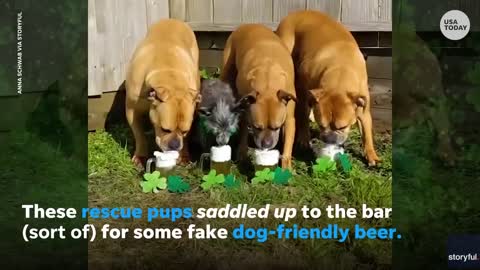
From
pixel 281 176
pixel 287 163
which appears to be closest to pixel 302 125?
pixel 287 163

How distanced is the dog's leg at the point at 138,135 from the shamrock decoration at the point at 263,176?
0.82 meters

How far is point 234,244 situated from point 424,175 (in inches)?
41.6

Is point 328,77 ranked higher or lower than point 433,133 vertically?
higher

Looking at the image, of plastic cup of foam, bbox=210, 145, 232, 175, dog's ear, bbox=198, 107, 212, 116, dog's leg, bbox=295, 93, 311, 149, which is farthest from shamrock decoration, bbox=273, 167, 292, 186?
dog's leg, bbox=295, 93, 311, 149

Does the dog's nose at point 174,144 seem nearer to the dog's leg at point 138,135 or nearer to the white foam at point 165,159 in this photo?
the white foam at point 165,159

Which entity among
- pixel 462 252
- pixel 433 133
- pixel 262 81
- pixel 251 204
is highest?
pixel 262 81

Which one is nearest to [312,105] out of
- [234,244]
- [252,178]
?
[252,178]

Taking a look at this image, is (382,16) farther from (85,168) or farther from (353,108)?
(85,168)

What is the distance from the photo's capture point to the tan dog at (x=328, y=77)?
3396 mm

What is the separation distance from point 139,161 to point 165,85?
55 cm

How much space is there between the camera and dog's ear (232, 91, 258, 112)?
133 inches

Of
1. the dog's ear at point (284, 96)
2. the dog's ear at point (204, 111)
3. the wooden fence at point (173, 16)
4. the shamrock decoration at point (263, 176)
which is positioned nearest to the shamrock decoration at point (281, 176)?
the shamrock decoration at point (263, 176)

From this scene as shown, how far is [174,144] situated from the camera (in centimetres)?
334

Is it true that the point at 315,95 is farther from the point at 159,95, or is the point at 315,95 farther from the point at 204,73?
the point at 204,73
